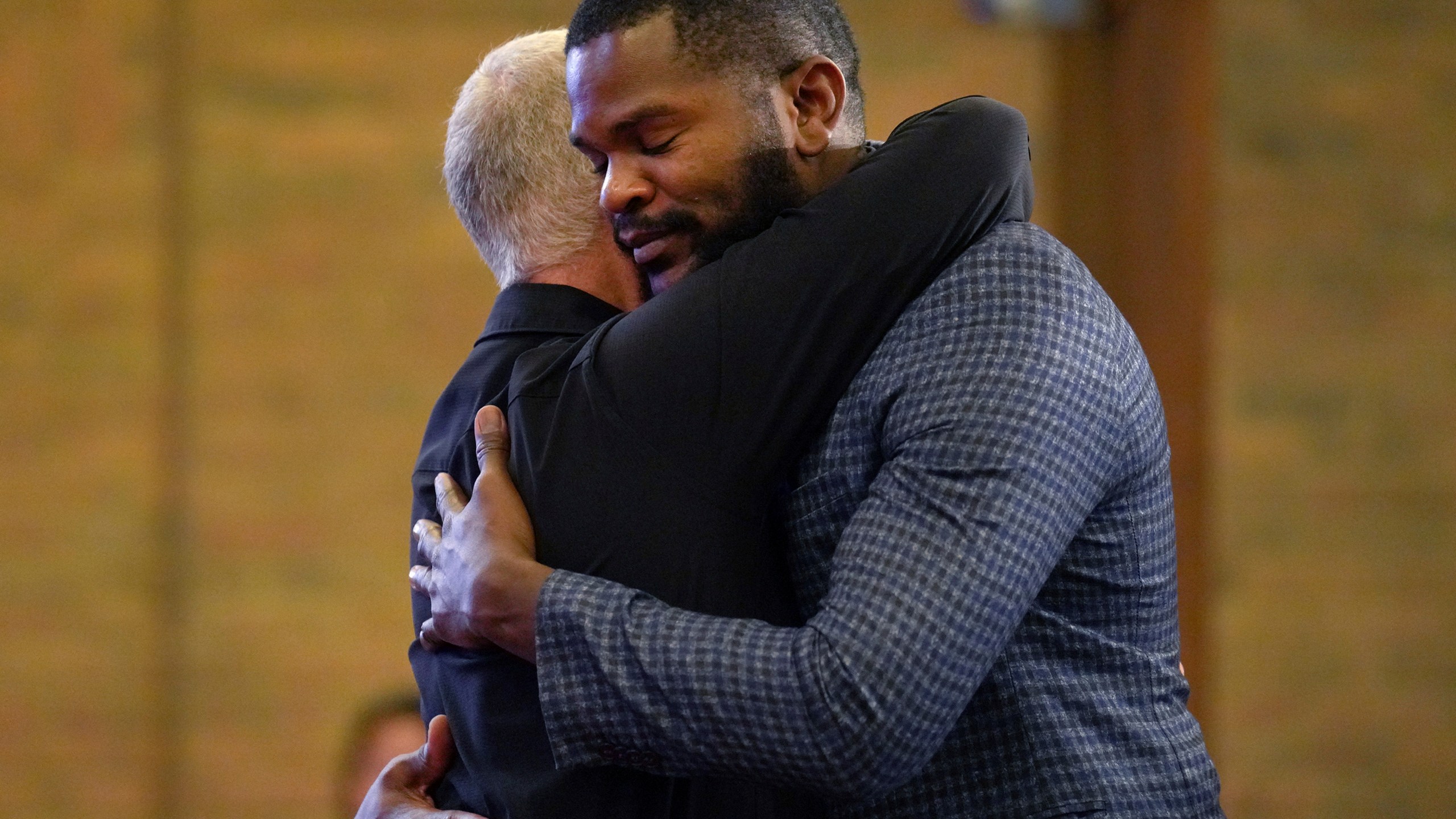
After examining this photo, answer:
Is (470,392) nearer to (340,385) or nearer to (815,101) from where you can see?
(815,101)

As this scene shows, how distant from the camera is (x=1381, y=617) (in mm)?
3609

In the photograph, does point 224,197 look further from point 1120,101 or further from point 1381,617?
A: point 1381,617

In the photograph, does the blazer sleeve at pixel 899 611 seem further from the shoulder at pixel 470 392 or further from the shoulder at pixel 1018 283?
the shoulder at pixel 470 392

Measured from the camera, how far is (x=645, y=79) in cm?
138

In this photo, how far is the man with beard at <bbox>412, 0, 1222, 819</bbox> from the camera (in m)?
1.06

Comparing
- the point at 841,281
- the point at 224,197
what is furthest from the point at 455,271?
the point at 841,281

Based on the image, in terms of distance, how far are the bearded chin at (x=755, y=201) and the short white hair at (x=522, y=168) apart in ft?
0.76

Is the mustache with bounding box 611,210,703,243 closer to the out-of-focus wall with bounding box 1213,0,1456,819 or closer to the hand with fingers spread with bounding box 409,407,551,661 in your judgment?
the hand with fingers spread with bounding box 409,407,551,661

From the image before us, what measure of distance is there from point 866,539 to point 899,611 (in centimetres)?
7

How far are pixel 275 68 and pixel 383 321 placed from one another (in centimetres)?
68

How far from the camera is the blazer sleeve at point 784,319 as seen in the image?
3.91ft

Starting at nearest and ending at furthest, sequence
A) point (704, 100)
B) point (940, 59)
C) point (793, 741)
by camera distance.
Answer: point (793, 741) → point (704, 100) → point (940, 59)

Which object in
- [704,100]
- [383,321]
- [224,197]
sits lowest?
[383,321]

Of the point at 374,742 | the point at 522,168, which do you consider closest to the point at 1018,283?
the point at 522,168
